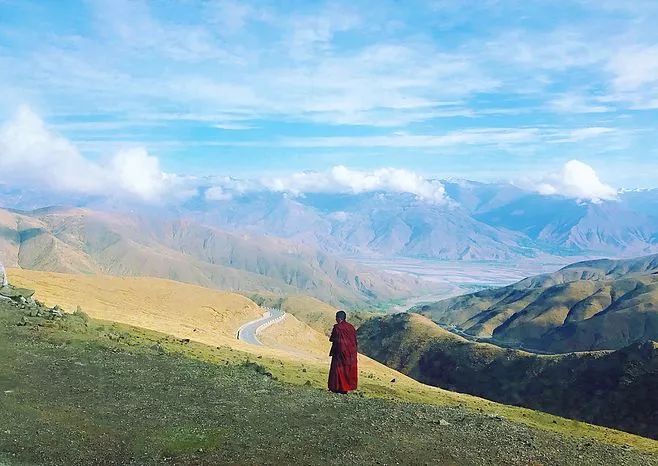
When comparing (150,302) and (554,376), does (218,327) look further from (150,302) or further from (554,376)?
(554,376)

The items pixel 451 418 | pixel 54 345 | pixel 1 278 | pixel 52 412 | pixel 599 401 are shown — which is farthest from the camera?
pixel 599 401

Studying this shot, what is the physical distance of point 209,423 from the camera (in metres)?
24.4

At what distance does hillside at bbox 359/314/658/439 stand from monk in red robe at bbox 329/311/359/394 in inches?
3232

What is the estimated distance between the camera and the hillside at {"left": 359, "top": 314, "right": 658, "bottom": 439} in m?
104

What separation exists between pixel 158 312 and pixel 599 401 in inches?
3288

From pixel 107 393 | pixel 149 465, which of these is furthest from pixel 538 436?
pixel 107 393

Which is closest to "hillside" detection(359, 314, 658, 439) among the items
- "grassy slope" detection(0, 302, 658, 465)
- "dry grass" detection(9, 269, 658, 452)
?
"dry grass" detection(9, 269, 658, 452)

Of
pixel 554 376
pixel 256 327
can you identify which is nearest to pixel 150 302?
pixel 256 327

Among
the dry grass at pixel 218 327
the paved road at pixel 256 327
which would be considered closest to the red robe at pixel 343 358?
the dry grass at pixel 218 327

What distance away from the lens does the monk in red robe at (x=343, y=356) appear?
31.6 metres

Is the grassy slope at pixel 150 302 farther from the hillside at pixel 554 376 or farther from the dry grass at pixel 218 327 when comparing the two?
the hillside at pixel 554 376

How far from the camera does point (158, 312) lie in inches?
3885

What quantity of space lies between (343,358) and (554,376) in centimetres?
11302

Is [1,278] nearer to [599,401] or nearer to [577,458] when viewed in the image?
[577,458]
